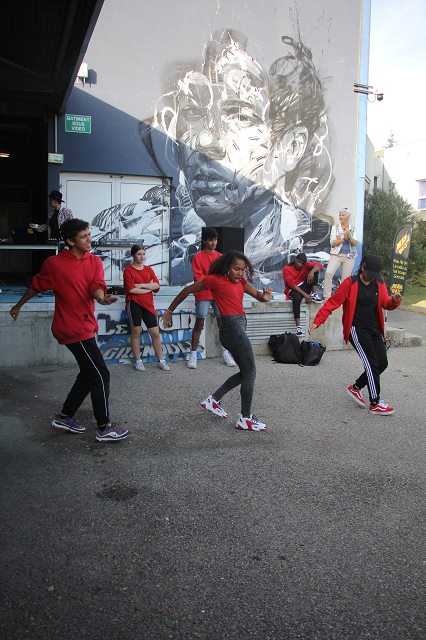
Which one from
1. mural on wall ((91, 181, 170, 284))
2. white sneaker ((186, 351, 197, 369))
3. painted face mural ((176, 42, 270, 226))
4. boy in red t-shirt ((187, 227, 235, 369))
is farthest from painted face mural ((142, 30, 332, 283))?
white sneaker ((186, 351, 197, 369))

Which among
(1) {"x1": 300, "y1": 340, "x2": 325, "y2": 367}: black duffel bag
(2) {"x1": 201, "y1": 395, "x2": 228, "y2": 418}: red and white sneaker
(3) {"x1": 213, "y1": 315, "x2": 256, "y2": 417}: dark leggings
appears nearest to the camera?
(3) {"x1": 213, "y1": 315, "x2": 256, "y2": 417}: dark leggings

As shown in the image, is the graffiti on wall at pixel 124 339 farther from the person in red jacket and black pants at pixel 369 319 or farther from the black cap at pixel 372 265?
the black cap at pixel 372 265

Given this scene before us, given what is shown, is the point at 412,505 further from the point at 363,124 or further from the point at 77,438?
the point at 363,124

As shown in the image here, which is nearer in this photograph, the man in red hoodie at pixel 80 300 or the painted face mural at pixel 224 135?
the man in red hoodie at pixel 80 300

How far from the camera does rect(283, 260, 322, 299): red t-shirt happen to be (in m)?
10.1

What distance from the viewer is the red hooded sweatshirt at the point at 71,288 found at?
5.27 meters

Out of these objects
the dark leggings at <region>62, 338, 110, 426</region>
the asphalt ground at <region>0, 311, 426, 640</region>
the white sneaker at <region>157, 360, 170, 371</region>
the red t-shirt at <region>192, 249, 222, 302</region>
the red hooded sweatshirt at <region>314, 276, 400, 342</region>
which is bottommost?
the asphalt ground at <region>0, 311, 426, 640</region>

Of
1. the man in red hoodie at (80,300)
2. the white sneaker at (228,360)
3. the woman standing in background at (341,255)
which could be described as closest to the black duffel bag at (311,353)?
the white sneaker at (228,360)

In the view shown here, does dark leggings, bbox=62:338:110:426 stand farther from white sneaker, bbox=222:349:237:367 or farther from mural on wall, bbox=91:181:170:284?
mural on wall, bbox=91:181:170:284

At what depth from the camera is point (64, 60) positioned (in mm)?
9438

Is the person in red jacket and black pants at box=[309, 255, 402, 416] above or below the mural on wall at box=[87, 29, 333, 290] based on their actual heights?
below

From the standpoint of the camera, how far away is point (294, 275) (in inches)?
401

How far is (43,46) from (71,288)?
18.0 feet

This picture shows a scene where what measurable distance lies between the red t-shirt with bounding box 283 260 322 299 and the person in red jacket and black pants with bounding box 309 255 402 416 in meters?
3.33
